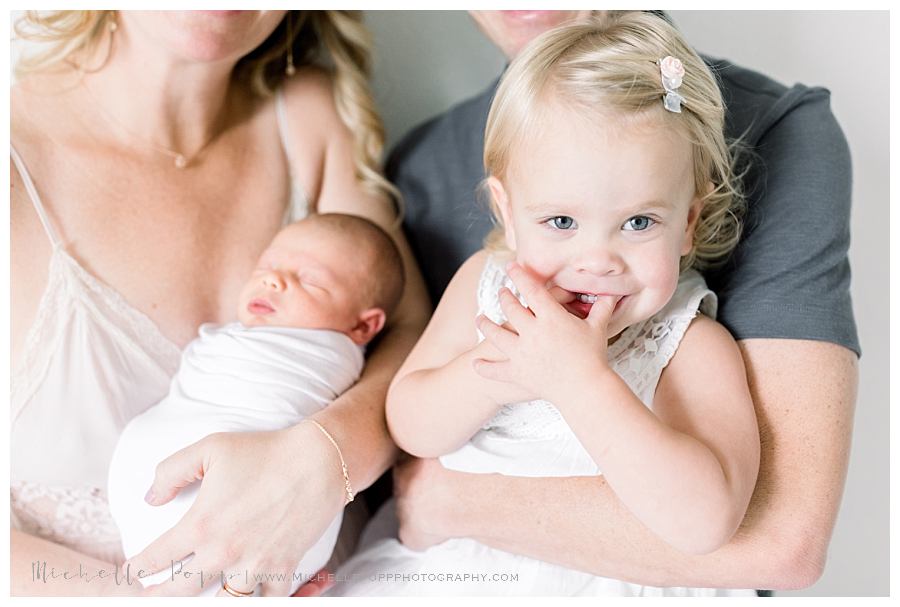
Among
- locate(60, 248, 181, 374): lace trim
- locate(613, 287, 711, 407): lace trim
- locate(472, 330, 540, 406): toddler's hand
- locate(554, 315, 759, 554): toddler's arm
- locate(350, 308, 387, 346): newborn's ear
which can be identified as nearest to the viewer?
locate(554, 315, 759, 554): toddler's arm

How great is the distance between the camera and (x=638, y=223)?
4.02ft

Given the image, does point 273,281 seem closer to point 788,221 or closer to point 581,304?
point 581,304

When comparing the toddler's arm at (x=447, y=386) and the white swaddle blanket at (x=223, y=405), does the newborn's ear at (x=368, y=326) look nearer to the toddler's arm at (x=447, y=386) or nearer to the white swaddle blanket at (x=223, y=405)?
the white swaddle blanket at (x=223, y=405)

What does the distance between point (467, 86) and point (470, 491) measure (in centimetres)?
108

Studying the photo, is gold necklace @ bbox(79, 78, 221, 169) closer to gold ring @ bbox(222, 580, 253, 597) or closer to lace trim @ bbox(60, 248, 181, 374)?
lace trim @ bbox(60, 248, 181, 374)

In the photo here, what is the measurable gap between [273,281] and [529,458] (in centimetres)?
55

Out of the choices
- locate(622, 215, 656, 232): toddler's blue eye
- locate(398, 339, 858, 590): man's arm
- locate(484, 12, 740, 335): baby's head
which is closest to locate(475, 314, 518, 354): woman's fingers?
locate(484, 12, 740, 335): baby's head

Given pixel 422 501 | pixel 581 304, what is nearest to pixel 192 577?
pixel 422 501

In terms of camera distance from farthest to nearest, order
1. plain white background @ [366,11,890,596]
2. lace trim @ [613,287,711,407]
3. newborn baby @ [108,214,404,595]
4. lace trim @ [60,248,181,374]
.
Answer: plain white background @ [366,11,890,596] < lace trim @ [60,248,181,374] < newborn baby @ [108,214,404,595] < lace trim @ [613,287,711,407]

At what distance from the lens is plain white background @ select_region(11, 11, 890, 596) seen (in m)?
2.04

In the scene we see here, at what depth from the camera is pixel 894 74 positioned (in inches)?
71.1

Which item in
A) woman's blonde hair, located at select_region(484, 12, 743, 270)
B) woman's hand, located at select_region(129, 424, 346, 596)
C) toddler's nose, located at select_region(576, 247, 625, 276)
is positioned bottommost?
woman's hand, located at select_region(129, 424, 346, 596)

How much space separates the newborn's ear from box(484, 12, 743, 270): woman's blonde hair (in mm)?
441

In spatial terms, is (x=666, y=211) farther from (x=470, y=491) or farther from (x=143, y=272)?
(x=143, y=272)
